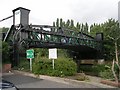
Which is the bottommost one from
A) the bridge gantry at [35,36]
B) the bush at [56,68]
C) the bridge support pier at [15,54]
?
the bush at [56,68]

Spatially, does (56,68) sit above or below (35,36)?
below

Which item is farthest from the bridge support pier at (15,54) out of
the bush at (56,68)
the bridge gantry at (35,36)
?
the bush at (56,68)

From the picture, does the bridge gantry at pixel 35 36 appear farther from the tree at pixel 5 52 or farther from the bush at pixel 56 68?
the bush at pixel 56 68

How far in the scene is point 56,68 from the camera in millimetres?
17156

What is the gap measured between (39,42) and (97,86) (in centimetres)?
2240

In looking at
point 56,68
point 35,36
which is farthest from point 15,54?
point 56,68

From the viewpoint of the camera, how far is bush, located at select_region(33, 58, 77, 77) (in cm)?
1678

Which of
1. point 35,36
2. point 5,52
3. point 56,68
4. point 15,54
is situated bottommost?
point 56,68

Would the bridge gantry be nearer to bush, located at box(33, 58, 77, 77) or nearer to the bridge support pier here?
the bridge support pier

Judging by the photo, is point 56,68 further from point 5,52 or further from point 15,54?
point 15,54

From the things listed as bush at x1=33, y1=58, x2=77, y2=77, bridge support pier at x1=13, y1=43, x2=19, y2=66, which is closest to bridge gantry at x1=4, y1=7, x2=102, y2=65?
bridge support pier at x1=13, y1=43, x2=19, y2=66

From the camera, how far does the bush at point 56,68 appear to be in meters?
A: 16.8

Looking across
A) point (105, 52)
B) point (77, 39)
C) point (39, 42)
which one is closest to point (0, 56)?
point (39, 42)

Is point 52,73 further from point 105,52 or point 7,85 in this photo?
point 105,52
